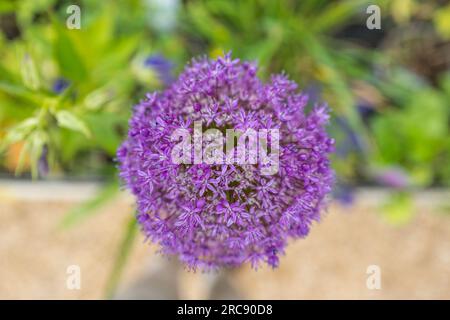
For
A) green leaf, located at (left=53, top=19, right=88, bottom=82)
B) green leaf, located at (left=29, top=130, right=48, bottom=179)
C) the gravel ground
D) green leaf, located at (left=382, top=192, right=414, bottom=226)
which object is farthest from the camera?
the gravel ground

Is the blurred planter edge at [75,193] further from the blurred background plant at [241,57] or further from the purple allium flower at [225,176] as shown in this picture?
the purple allium flower at [225,176]

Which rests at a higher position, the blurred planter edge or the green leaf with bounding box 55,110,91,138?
the green leaf with bounding box 55,110,91,138

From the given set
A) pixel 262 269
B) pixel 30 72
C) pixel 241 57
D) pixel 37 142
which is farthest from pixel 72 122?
pixel 262 269

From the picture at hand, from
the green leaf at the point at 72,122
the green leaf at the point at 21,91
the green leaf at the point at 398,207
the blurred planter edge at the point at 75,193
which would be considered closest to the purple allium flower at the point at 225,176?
the green leaf at the point at 72,122

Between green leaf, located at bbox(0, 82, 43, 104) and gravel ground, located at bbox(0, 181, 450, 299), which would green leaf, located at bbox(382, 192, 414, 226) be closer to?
gravel ground, located at bbox(0, 181, 450, 299)

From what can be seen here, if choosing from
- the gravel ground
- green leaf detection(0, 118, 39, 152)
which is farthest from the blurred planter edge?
green leaf detection(0, 118, 39, 152)
